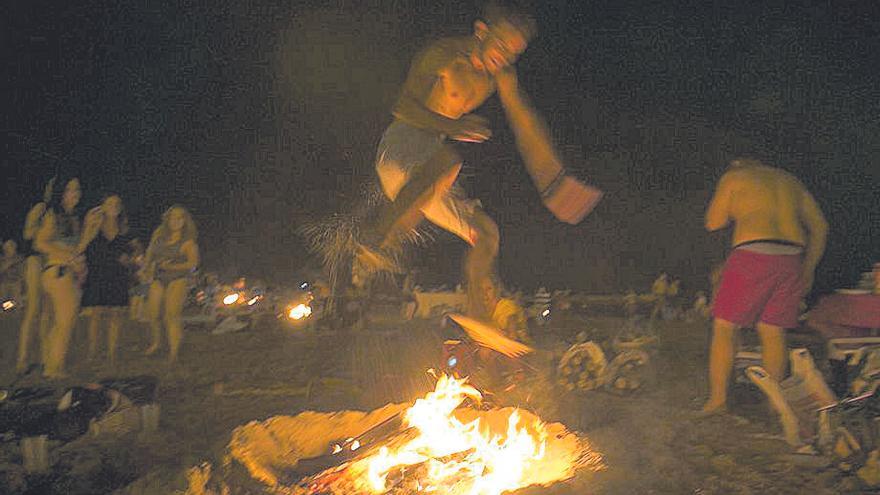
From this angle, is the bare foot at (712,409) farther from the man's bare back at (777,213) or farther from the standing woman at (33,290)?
the standing woman at (33,290)

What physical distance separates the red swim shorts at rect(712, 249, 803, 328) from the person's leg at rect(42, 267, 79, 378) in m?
5.46

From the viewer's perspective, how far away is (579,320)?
10109mm

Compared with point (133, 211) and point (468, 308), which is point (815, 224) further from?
point (133, 211)

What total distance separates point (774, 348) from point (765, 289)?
41cm

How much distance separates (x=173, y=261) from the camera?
7301 mm

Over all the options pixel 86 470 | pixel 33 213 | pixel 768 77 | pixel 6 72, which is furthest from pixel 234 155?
pixel 86 470

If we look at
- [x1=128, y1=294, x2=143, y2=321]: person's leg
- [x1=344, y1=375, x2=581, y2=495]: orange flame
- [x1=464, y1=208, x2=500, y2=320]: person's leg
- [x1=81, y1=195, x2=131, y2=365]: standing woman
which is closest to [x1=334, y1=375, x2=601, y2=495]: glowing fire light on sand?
[x1=344, y1=375, x2=581, y2=495]: orange flame

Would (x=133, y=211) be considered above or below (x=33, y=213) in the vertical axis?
above

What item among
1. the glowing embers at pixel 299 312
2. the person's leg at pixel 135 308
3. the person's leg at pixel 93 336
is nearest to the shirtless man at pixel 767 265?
the person's leg at pixel 93 336

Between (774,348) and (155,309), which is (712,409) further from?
(155,309)

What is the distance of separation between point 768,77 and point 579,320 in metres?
4.15

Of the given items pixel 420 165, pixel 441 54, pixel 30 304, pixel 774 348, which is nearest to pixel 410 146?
pixel 420 165

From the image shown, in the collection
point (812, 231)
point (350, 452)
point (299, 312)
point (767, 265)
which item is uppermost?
point (299, 312)

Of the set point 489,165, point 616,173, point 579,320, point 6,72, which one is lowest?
point 579,320
